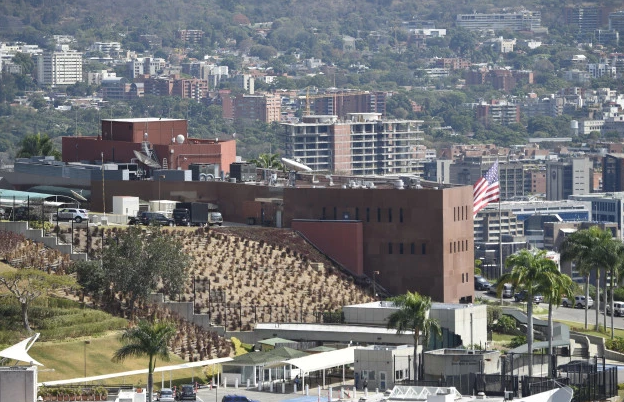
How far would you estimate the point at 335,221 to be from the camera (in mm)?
103500

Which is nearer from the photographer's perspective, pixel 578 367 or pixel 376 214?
pixel 578 367

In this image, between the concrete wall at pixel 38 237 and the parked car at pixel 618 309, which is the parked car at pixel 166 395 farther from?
the parked car at pixel 618 309

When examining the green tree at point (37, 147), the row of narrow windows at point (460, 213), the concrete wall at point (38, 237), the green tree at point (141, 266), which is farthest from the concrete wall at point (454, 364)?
the green tree at point (37, 147)

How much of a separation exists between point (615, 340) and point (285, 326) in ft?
60.7

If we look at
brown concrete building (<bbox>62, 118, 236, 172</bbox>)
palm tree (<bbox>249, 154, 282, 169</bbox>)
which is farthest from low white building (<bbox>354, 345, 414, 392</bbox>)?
palm tree (<bbox>249, 154, 282, 169</bbox>)

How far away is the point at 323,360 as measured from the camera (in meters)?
75.9

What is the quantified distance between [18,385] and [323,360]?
22.1 metres

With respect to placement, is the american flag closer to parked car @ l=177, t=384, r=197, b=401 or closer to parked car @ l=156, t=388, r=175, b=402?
parked car @ l=177, t=384, r=197, b=401

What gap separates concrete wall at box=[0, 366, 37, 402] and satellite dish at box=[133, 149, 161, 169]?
61.0m

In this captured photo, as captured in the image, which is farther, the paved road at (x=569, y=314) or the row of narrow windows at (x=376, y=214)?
the paved road at (x=569, y=314)

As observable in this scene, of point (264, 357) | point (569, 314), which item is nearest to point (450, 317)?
point (264, 357)

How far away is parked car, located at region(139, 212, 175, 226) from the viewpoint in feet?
331

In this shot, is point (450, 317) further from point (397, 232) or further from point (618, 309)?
point (618, 309)

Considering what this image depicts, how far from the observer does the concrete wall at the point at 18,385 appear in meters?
55.3
